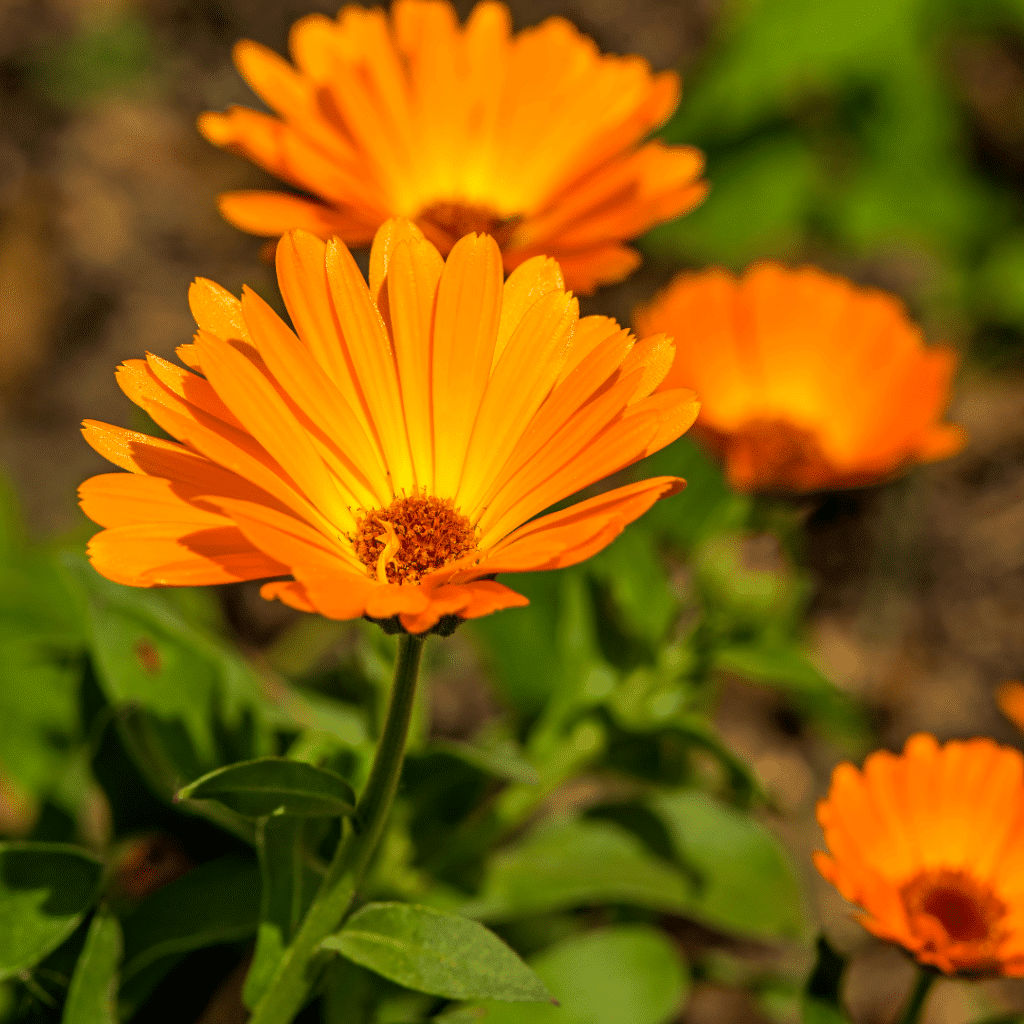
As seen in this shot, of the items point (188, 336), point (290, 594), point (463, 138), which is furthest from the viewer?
point (188, 336)

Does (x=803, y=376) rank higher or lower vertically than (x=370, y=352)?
higher

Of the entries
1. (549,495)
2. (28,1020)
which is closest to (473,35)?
(549,495)

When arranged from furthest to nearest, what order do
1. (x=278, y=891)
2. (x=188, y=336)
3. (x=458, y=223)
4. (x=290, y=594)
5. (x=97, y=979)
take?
(x=188, y=336) → (x=458, y=223) → (x=97, y=979) → (x=278, y=891) → (x=290, y=594)

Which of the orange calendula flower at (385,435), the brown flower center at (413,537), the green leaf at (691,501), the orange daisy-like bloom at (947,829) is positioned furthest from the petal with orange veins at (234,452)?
the green leaf at (691,501)

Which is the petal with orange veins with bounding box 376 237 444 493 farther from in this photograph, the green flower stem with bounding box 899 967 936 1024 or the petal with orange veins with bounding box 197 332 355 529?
the green flower stem with bounding box 899 967 936 1024

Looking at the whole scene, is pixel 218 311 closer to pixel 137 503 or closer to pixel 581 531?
pixel 137 503

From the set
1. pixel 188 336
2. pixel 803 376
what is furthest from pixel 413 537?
pixel 188 336
